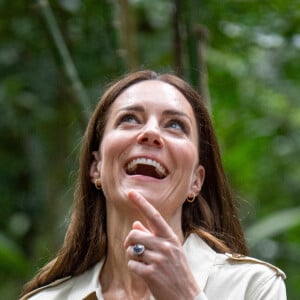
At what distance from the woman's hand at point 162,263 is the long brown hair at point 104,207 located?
0.47 metres

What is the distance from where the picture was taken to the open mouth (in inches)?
98.3

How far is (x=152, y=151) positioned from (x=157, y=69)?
1939mm

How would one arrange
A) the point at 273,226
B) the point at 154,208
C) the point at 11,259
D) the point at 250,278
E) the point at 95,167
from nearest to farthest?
the point at 154,208, the point at 250,278, the point at 95,167, the point at 273,226, the point at 11,259

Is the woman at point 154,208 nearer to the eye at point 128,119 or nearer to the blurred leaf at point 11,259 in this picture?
the eye at point 128,119

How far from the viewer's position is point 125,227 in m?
2.58

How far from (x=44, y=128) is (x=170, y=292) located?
134 inches

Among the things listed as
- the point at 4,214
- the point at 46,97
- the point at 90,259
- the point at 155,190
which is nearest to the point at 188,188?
the point at 155,190

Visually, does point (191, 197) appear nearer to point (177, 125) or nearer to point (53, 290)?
point (177, 125)

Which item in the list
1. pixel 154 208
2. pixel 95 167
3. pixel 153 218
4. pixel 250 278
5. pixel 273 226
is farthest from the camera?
pixel 273 226

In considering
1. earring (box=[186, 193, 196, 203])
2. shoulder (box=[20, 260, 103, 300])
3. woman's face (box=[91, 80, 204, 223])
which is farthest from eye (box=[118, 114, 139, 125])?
shoulder (box=[20, 260, 103, 300])

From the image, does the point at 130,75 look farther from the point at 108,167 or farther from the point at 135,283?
the point at 135,283

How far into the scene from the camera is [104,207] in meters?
2.74

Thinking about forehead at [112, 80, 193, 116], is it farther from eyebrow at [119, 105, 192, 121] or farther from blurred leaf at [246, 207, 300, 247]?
blurred leaf at [246, 207, 300, 247]

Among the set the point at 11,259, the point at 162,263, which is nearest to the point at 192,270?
the point at 162,263
